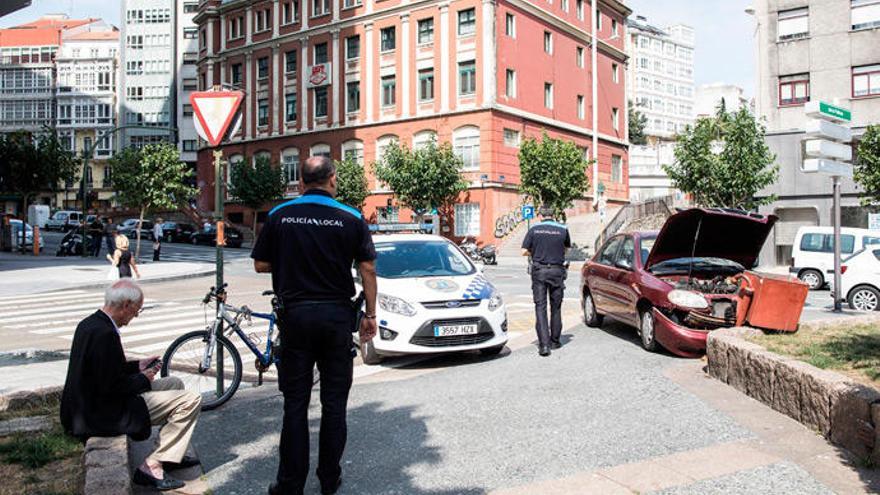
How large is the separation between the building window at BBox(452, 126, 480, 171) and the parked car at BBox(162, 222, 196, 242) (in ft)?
74.2

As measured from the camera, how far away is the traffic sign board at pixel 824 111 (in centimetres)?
1173

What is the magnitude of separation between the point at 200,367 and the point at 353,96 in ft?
142

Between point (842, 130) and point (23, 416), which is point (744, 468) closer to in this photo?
point (23, 416)

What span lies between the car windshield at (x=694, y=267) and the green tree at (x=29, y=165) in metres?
36.0

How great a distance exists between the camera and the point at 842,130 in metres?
12.2

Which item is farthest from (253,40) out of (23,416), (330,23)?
(23,416)

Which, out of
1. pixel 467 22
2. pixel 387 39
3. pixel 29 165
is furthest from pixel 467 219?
pixel 29 165

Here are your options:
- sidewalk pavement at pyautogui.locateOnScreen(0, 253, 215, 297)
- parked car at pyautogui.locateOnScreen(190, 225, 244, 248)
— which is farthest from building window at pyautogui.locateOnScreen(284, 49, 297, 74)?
sidewalk pavement at pyautogui.locateOnScreen(0, 253, 215, 297)

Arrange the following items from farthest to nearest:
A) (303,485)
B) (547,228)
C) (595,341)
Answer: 1. (595,341)
2. (547,228)
3. (303,485)

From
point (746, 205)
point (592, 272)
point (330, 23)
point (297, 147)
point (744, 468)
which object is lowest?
point (744, 468)

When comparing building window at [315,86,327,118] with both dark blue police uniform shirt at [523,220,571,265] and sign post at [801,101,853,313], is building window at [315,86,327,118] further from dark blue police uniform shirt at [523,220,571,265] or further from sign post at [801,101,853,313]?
dark blue police uniform shirt at [523,220,571,265]

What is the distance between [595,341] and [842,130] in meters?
6.01

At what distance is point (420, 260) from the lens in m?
9.74

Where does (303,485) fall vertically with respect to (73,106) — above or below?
below
